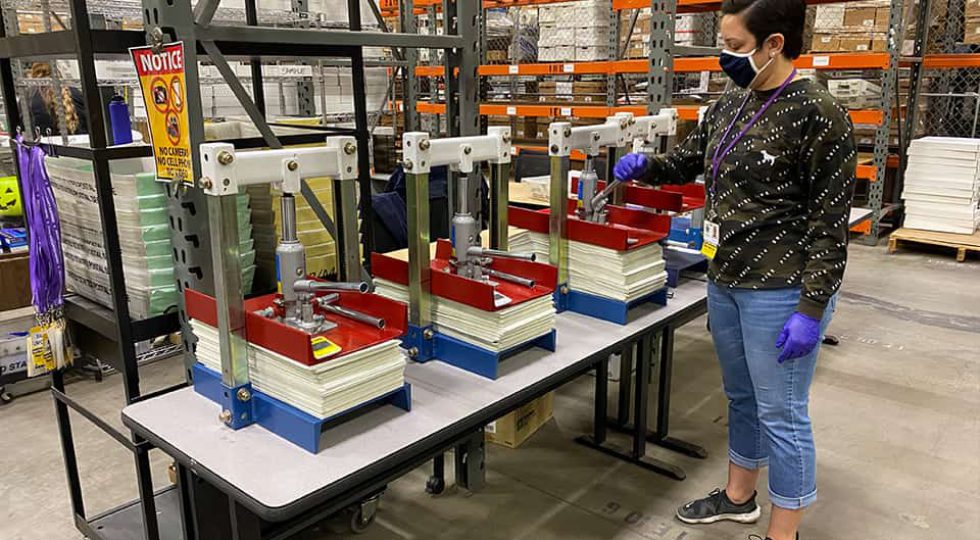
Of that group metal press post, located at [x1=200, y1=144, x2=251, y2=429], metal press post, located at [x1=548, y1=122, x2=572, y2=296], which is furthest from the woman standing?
metal press post, located at [x1=200, y1=144, x2=251, y2=429]

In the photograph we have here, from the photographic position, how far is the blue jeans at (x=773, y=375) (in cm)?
178

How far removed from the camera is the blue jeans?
1.78 metres

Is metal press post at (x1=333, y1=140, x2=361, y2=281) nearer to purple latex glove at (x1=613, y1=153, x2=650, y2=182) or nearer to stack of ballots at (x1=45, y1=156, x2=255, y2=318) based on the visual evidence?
stack of ballots at (x1=45, y1=156, x2=255, y2=318)

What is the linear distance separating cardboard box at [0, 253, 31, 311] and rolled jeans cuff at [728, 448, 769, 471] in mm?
3538

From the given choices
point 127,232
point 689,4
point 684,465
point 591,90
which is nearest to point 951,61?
point 689,4

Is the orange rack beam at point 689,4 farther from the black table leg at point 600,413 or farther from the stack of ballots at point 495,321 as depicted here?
the stack of ballots at point 495,321

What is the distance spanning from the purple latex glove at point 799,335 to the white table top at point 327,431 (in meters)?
0.44

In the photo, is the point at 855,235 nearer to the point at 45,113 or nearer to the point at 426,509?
the point at 426,509

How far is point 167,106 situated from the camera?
149 cm

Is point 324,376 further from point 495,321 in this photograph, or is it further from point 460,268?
point 460,268

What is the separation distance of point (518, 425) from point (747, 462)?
3.02 feet

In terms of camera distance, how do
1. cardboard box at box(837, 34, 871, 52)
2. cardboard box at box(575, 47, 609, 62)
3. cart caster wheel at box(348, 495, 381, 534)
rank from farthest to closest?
cardboard box at box(575, 47, 609, 62) < cardboard box at box(837, 34, 871, 52) < cart caster wheel at box(348, 495, 381, 534)

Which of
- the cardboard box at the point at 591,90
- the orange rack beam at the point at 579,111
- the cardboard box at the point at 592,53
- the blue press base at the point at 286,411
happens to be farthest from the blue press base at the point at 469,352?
the cardboard box at the point at 591,90

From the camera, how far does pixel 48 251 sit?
1848 millimetres
